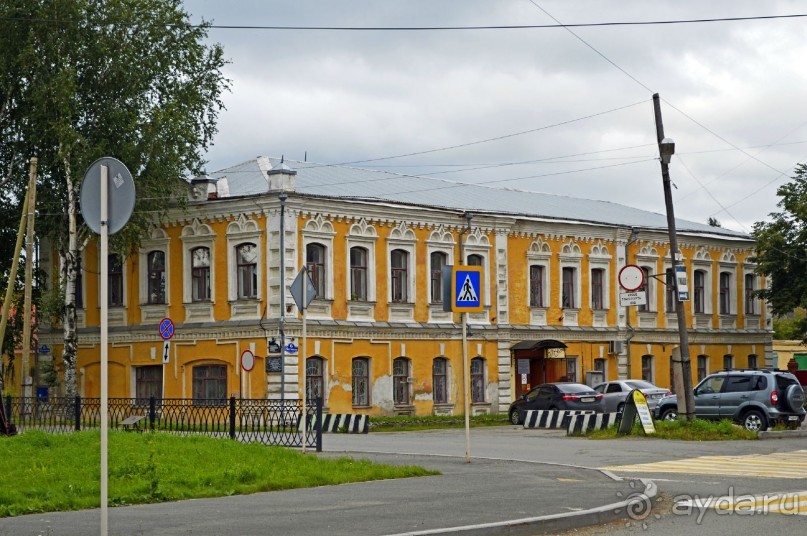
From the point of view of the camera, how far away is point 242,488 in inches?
630

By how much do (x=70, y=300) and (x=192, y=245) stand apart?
14.7ft

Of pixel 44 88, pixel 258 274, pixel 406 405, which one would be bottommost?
pixel 406 405

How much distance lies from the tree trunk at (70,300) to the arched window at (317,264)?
7676 millimetres

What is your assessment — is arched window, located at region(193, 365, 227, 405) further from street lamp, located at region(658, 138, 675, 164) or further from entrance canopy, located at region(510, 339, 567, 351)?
street lamp, located at region(658, 138, 675, 164)

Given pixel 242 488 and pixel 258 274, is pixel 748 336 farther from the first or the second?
pixel 242 488

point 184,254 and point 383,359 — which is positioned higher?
point 184,254

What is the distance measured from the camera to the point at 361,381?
43.3m

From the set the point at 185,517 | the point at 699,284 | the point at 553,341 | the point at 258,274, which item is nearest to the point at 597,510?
the point at 185,517

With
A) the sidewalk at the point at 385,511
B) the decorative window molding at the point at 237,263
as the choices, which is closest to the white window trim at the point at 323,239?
the decorative window molding at the point at 237,263

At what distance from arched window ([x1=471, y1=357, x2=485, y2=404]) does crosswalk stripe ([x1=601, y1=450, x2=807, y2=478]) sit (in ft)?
78.5

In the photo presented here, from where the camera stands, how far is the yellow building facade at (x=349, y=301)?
41.4 metres

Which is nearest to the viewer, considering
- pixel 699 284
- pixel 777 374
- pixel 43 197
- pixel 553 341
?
pixel 777 374

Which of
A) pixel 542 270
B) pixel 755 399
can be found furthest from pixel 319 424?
pixel 542 270

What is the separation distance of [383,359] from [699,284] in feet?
62.4
